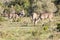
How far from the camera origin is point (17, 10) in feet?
137

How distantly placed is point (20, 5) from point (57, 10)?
729cm

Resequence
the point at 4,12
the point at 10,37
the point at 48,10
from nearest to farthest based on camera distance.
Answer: the point at 10,37, the point at 48,10, the point at 4,12

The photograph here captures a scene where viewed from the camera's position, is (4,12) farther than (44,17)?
Yes

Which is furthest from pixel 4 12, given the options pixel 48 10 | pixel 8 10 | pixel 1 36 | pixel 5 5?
pixel 1 36

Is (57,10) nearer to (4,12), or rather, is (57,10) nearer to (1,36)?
(4,12)

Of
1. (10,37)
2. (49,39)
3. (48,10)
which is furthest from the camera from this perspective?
(48,10)

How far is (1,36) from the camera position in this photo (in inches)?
575

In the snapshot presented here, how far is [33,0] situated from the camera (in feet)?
140

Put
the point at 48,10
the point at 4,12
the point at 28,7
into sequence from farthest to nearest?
the point at 28,7 < the point at 4,12 < the point at 48,10

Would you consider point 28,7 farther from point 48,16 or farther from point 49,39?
point 49,39

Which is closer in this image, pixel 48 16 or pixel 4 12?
pixel 48 16

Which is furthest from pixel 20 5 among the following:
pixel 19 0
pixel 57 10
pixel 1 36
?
pixel 1 36

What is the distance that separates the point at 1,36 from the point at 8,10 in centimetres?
2732

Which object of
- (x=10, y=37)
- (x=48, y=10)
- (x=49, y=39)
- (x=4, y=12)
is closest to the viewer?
(x=49, y=39)
